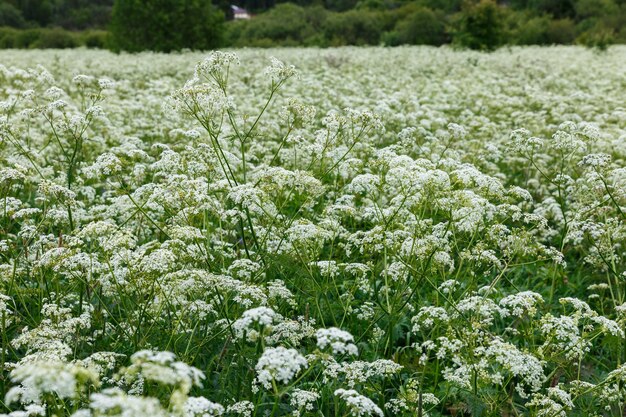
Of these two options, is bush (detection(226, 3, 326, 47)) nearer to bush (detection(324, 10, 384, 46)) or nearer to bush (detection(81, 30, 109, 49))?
bush (detection(324, 10, 384, 46))

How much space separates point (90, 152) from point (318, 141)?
4.66 metres

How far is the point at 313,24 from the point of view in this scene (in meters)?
53.8

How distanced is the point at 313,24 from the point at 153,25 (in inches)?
898

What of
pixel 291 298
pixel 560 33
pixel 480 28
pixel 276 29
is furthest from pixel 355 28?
pixel 291 298

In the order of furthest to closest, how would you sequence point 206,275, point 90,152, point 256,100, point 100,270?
point 256,100
point 90,152
point 100,270
point 206,275

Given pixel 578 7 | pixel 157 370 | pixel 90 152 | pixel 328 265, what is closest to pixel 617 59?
pixel 90 152

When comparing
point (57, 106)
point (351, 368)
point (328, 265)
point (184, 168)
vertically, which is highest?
point (57, 106)

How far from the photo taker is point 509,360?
139 inches

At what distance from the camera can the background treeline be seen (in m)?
33.2

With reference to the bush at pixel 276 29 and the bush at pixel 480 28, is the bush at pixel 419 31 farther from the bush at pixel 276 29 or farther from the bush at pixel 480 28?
the bush at pixel 480 28

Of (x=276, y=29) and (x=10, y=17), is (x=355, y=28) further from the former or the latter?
(x=10, y=17)

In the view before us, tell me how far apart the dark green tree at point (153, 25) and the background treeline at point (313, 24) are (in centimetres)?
5

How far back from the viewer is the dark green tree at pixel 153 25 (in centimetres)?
3341

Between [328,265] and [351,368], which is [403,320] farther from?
[351,368]
